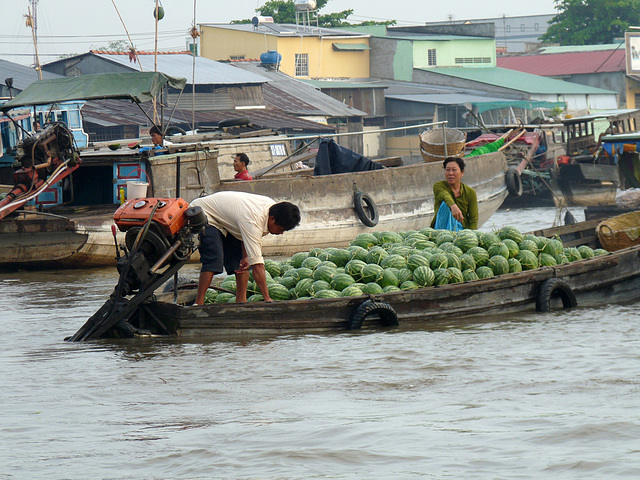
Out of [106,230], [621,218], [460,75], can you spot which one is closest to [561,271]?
[621,218]

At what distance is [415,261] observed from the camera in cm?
814

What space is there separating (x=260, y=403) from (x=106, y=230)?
26.8ft

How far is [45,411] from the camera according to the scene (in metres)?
5.48

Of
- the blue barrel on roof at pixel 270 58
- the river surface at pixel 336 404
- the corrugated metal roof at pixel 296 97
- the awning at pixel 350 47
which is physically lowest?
the river surface at pixel 336 404

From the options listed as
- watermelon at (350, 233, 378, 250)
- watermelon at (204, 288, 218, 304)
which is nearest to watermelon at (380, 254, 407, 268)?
watermelon at (350, 233, 378, 250)

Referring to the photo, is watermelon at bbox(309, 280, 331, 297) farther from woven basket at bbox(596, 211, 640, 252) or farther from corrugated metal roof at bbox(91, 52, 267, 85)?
corrugated metal roof at bbox(91, 52, 267, 85)

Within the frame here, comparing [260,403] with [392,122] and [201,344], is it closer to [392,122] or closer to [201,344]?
[201,344]

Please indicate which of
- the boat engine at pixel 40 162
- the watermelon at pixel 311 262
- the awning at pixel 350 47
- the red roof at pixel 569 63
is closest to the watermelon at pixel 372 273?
the watermelon at pixel 311 262

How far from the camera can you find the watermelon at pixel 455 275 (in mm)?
8180

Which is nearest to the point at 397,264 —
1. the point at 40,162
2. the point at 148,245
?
the point at 148,245

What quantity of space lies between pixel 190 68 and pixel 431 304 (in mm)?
23207

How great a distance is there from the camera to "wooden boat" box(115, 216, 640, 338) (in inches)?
295

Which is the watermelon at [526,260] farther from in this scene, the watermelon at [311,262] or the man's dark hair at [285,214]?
the man's dark hair at [285,214]

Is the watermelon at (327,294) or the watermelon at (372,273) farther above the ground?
the watermelon at (372,273)
